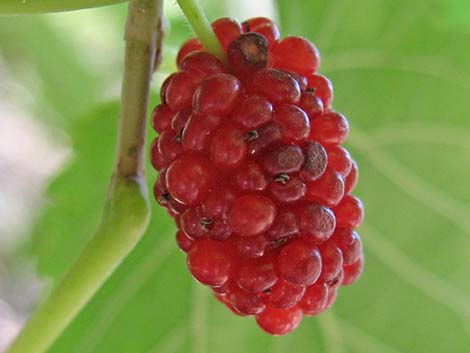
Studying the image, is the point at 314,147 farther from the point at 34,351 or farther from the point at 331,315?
the point at 331,315

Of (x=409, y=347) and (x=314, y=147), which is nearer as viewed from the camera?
(x=314, y=147)

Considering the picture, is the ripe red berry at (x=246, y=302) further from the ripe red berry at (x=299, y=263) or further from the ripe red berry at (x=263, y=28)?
the ripe red berry at (x=263, y=28)

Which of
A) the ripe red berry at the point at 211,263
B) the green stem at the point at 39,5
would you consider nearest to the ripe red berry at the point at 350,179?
the ripe red berry at the point at 211,263

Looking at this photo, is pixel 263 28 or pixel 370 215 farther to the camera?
pixel 370 215

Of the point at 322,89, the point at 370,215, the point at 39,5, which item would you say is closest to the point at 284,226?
the point at 322,89

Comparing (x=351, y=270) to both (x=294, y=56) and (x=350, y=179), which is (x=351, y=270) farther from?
(x=294, y=56)

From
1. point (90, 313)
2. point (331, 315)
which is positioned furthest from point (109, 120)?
point (331, 315)

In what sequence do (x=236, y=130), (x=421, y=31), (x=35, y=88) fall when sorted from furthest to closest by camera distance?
(x=35, y=88)
(x=421, y=31)
(x=236, y=130)
